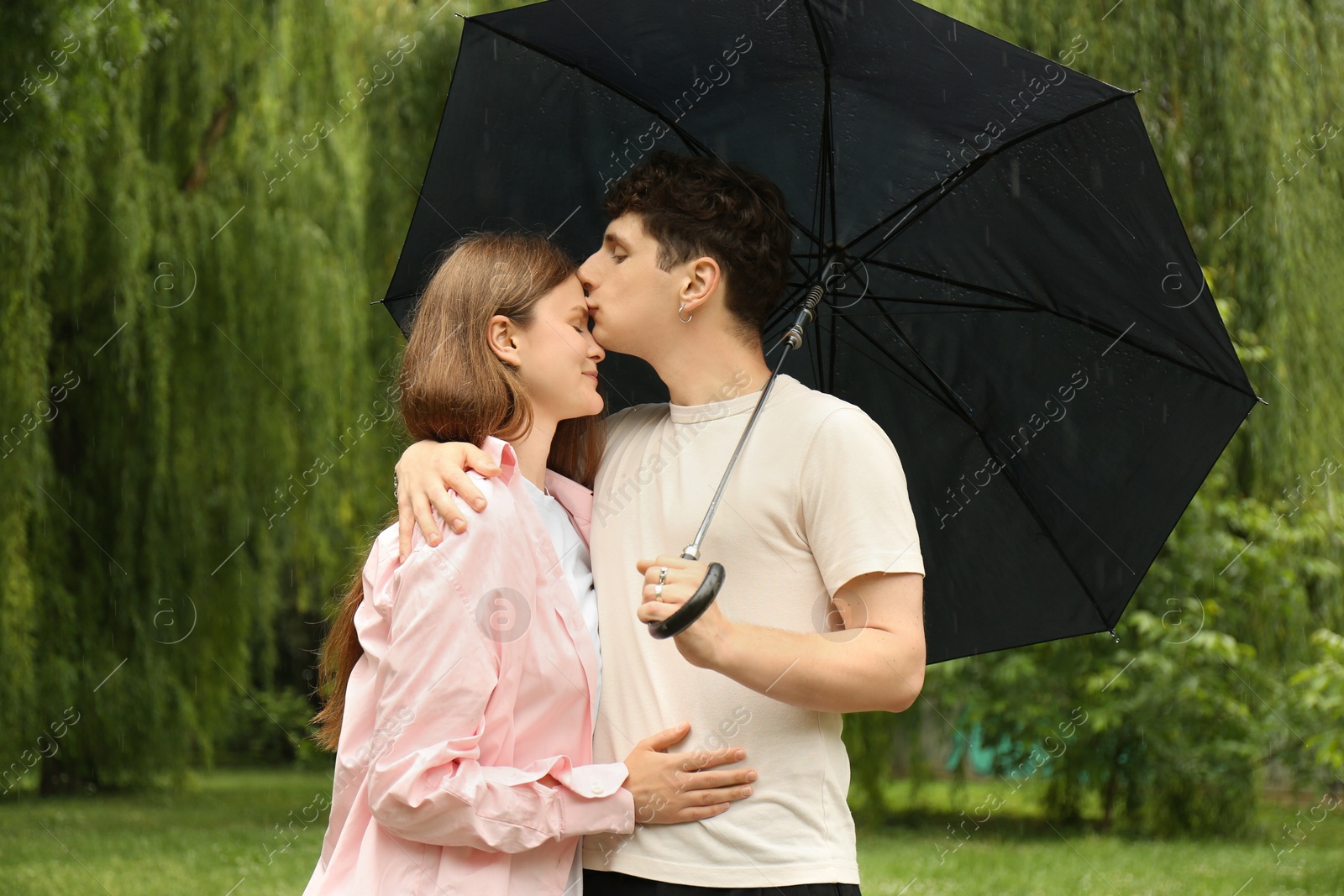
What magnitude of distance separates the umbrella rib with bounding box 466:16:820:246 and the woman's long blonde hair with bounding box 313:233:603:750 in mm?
460

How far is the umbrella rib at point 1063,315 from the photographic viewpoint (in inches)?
97.8

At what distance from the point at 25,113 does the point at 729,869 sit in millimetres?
5972

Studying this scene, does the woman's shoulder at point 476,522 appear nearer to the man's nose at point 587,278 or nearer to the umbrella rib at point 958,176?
the man's nose at point 587,278

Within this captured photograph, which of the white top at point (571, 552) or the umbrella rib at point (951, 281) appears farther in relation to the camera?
the umbrella rib at point (951, 281)

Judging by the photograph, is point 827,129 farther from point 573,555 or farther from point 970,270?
point 573,555

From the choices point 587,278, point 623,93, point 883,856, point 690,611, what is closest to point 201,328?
point 883,856

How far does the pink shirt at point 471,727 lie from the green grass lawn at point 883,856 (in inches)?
217

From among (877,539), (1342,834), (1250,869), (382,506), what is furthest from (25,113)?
(1342,834)

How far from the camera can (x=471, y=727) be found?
1.91 m

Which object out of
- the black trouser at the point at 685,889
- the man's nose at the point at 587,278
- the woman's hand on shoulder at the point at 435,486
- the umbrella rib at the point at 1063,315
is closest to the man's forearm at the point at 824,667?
the black trouser at the point at 685,889

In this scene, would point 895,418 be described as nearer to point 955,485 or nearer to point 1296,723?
point 955,485

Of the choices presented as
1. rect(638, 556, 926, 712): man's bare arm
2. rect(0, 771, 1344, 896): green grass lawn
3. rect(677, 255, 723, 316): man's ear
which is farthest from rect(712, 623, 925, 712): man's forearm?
rect(0, 771, 1344, 896): green grass lawn

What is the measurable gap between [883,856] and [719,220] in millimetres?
6675

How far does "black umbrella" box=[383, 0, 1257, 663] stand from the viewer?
7.77 ft
